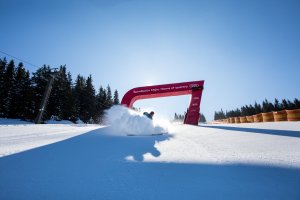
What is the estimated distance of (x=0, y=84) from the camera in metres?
34.5

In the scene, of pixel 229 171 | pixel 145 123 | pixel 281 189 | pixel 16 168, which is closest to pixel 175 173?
pixel 229 171

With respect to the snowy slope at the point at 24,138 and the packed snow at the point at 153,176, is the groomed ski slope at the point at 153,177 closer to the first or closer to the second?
the packed snow at the point at 153,176

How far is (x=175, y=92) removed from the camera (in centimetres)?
1459

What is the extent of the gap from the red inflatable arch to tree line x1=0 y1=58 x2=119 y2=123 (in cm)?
2250

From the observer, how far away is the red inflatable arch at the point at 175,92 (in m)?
14.0

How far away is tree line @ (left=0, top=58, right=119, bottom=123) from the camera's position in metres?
35.1

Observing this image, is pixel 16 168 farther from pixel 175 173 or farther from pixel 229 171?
pixel 229 171

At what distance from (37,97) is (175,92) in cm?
3190

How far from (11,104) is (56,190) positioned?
42.2 m

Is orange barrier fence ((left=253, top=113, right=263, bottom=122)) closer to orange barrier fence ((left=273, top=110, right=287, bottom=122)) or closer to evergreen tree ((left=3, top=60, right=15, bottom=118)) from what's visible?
orange barrier fence ((left=273, top=110, right=287, bottom=122))

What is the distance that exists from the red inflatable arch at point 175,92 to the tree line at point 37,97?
2250cm

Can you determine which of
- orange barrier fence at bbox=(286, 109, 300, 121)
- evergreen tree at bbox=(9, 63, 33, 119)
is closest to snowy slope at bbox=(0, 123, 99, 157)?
orange barrier fence at bbox=(286, 109, 300, 121)

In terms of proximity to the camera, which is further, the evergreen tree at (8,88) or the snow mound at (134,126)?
the evergreen tree at (8,88)

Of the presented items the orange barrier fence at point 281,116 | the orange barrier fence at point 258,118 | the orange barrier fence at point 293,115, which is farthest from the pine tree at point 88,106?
the orange barrier fence at point 293,115
